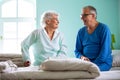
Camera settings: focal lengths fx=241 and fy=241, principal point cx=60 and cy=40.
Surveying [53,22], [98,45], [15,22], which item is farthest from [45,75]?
[15,22]

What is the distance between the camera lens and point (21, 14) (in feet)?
13.8

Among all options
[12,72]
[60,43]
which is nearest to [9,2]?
[60,43]

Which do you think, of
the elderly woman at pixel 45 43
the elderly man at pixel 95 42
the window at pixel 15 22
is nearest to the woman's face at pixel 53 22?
the elderly woman at pixel 45 43

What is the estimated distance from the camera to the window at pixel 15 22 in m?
4.18

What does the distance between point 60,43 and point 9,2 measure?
1986 millimetres

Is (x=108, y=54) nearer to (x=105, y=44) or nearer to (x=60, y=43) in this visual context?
(x=105, y=44)

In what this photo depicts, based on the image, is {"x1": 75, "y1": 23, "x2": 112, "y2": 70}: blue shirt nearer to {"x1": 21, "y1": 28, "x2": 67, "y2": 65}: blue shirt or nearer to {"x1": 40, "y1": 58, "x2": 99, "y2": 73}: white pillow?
{"x1": 21, "y1": 28, "x2": 67, "y2": 65}: blue shirt

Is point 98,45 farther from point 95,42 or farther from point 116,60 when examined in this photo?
point 116,60

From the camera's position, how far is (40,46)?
2.40m

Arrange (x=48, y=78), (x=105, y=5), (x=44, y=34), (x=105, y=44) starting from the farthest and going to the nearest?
1. (x=105, y=5)
2. (x=44, y=34)
3. (x=105, y=44)
4. (x=48, y=78)

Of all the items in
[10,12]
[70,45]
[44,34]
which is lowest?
[70,45]

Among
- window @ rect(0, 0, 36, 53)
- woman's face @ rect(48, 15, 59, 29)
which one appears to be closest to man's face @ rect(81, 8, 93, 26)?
woman's face @ rect(48, 15, 59, 29)

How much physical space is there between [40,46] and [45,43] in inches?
2.3

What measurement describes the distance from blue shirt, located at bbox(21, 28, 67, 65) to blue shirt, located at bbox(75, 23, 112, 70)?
249 millimetres
